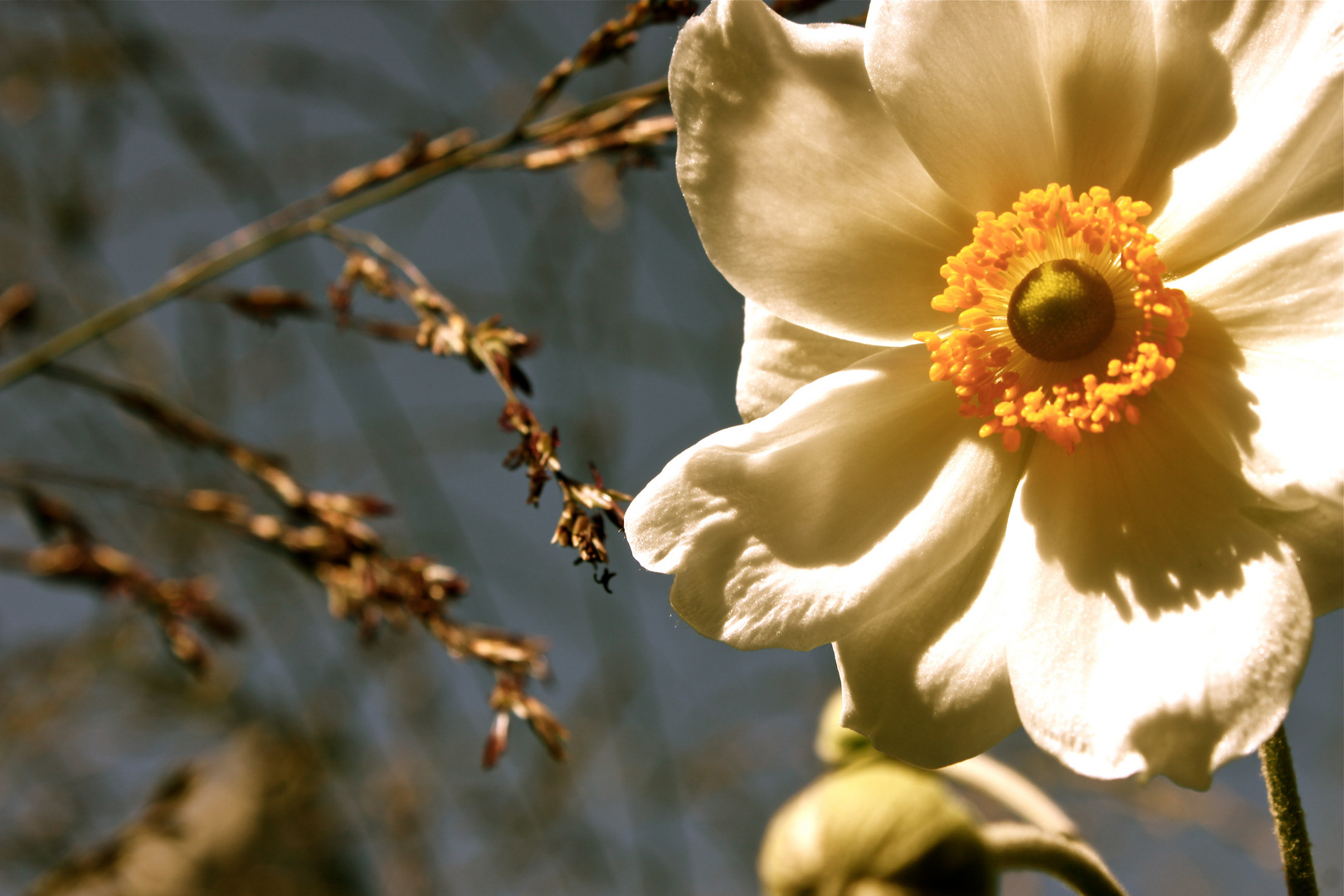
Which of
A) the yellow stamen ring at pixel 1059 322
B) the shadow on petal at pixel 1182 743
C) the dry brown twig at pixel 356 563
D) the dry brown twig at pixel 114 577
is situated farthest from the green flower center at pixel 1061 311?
the dry brown twig at pixel 114 577

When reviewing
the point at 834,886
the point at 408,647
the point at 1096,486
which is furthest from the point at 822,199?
the point at 408,647

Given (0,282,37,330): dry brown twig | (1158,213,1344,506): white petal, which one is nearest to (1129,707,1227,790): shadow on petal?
(1158,213,1344,506): white petal

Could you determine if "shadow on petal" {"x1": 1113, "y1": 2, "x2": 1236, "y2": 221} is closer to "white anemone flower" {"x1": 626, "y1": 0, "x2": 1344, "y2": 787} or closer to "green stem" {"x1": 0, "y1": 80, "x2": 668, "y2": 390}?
"white anemone flower" {"x1": 626, "y1": 0, "x2": 1344, "y2": 787}

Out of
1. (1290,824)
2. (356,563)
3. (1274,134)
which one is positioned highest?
(1274,134)

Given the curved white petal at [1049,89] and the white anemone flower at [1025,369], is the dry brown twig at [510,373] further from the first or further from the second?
the curved white petal at [1049,89]

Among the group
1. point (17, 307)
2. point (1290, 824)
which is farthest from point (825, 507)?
point (17, 307)

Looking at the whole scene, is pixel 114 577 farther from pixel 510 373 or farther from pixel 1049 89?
pixel 1049 89

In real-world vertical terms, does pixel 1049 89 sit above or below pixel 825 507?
above

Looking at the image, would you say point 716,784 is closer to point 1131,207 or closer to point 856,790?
point 856,790
